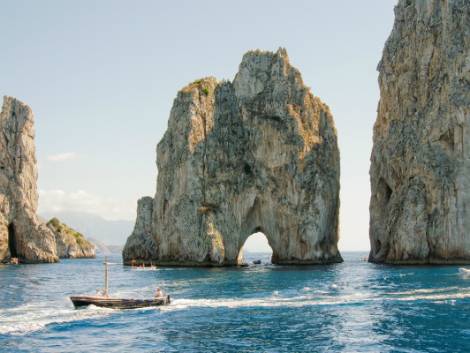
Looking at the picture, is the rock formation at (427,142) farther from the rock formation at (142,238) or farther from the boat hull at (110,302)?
the boat hull at (110,302)

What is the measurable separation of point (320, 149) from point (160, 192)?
3413 cm

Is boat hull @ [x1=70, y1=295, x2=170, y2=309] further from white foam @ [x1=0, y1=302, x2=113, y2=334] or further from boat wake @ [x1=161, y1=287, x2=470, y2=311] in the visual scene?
boat wake @ [x1=161, y1=287, x2=470, y2=311]

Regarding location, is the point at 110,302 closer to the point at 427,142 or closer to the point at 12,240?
the point at 427,142

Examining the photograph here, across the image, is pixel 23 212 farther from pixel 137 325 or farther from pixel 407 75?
pixel 137 325

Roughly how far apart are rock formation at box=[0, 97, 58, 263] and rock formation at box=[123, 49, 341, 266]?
1161 inches

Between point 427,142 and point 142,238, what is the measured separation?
59.9 m

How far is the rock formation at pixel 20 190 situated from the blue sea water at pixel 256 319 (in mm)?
68913

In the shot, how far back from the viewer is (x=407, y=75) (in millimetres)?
113250

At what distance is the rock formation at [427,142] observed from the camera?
99.8m

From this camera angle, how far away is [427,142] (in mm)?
104500

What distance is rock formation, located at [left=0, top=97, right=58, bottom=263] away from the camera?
442 feet

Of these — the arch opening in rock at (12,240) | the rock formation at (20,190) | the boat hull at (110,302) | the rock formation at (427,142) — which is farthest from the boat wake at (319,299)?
the arch opening in rock at (12,240)

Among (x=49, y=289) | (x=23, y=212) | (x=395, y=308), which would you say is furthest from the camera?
(x=23, y=212)

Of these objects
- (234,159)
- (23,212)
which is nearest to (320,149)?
(234,159)
